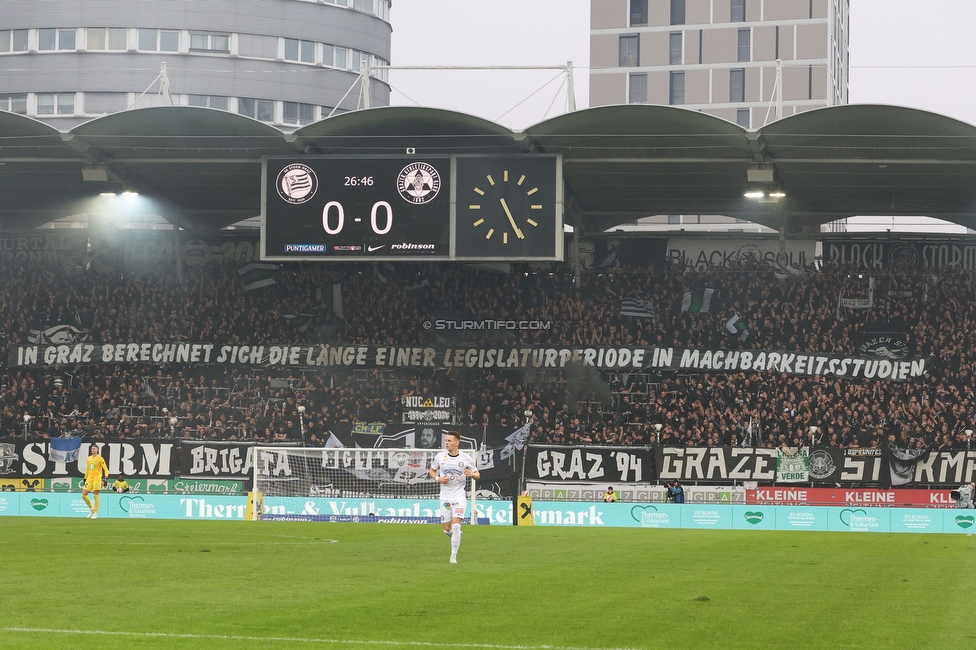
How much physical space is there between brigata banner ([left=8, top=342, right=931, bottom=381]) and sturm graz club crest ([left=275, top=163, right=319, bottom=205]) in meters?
9.88

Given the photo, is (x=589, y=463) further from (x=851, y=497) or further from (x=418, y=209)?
(x=418, y=209)

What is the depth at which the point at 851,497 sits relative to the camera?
123 feet

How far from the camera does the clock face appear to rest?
114 ft

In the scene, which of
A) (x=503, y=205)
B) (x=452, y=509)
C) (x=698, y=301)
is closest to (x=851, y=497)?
→ (x=698, y=301)

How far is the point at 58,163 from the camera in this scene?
1608 inches

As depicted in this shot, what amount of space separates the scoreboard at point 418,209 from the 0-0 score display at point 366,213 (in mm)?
28

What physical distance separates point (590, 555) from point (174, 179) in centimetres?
2667

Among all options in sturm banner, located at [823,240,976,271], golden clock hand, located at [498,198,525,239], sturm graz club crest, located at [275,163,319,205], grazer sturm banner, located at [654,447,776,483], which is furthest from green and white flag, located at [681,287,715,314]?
sturm graz club crest, located at [275,163,319,205]

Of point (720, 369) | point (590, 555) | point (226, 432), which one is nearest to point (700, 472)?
point (720, 369)

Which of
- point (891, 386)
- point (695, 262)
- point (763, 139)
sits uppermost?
point (763, 139)

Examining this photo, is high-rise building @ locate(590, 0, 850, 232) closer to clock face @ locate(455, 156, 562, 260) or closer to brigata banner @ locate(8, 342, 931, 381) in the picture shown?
brigata banner @ locate(8, 342, 931, 381)

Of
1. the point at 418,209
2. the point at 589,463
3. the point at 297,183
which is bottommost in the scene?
the point at 589,463

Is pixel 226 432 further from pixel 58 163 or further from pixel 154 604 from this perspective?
pixel 154 604

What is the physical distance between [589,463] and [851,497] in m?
7.97
